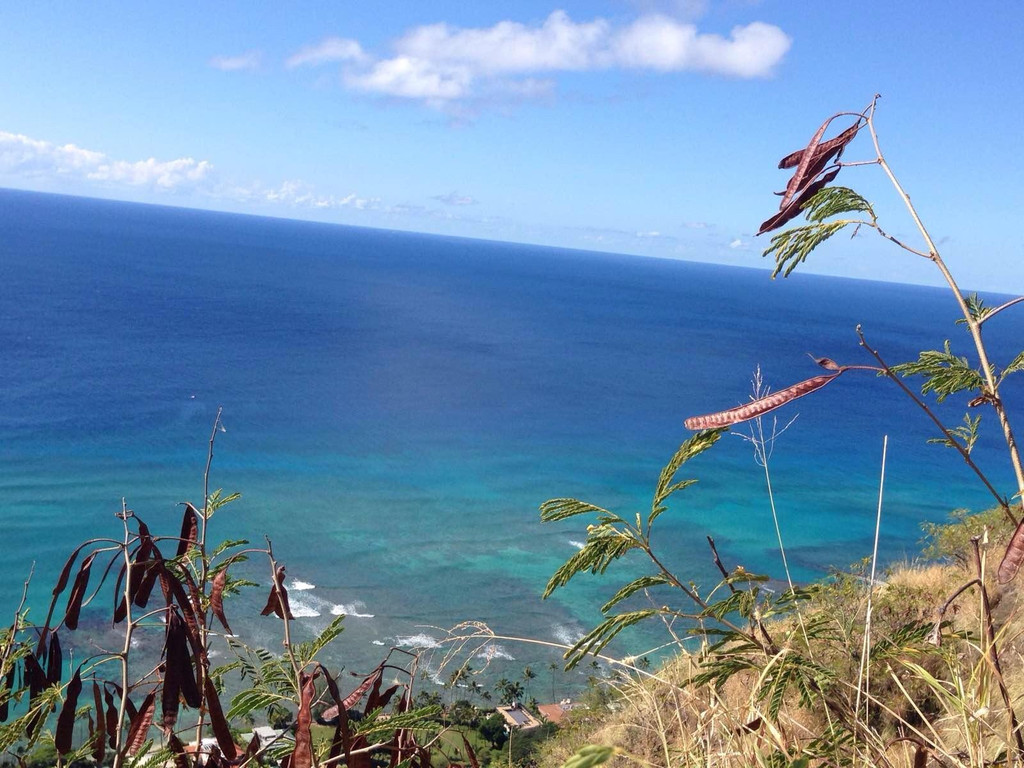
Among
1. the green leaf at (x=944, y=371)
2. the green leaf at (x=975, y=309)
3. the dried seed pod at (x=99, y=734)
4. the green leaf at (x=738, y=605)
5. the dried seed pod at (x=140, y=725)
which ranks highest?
the green leaf at (x=975, y=309)

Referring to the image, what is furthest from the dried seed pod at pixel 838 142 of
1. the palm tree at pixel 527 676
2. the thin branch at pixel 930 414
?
the palm tree at pixel 527 676

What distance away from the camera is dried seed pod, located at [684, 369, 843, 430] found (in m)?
1.23

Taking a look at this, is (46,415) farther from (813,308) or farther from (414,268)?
(813,308)

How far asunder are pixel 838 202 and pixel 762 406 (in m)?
0.58

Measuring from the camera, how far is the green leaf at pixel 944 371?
5.11 feet

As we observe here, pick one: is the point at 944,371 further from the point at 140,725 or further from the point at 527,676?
the point at 527,676

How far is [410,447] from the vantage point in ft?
140

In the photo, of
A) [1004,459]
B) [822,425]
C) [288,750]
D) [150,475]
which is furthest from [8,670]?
[822,425]

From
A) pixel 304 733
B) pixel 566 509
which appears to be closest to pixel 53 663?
pixel 304 733

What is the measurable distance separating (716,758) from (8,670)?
5.93ft

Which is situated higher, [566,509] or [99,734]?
[566,509]

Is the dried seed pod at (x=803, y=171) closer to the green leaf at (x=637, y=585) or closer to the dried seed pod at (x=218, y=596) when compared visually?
the green leaf at (x=637, y=585)

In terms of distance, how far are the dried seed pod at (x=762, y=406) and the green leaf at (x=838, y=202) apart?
0.46 meters

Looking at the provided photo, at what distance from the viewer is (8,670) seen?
2.05 m
